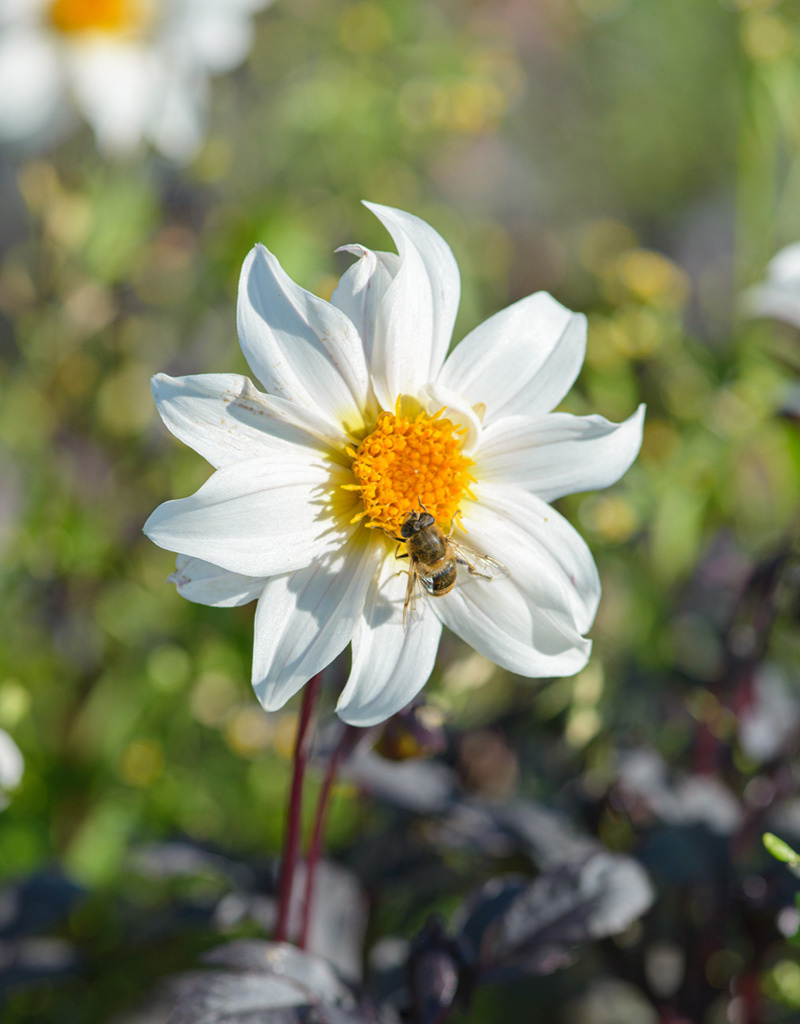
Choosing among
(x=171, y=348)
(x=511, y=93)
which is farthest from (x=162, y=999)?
(x=511, y=93)

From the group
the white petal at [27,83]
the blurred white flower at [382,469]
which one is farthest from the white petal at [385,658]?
the white petal at [27,83]

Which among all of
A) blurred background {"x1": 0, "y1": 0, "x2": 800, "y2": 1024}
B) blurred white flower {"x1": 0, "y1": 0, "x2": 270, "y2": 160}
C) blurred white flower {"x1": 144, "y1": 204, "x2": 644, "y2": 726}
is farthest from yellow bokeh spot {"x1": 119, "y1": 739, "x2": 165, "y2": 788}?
blurred white flower {"x1": 0, "y1": 0, "x2": 270, "y2": 160}

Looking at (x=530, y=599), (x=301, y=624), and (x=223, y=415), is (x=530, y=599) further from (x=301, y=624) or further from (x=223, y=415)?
(x=223, y=415)

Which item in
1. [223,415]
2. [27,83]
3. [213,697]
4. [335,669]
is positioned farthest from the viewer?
[27,83]

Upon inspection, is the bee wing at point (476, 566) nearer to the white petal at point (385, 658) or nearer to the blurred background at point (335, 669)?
the white petal at point (385, 658)

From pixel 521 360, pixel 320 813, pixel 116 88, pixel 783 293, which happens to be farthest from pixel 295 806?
pixel 116 88
